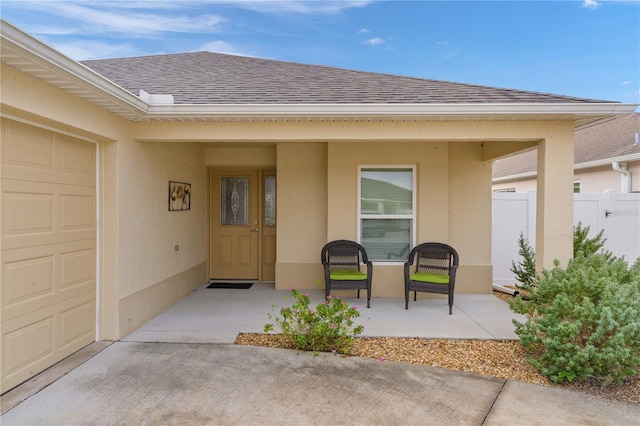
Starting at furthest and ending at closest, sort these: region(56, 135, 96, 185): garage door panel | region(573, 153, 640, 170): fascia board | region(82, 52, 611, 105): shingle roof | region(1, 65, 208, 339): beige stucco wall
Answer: region(573, 153, 640, 170): fascia board
region(82, 52, 611, 105): shingle roof
region(56, 135, 96, 185): garage door panel
region(1, 65, 208, 339): beige stucco wall

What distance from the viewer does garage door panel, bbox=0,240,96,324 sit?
3.00 meters

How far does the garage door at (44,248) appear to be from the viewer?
2988 millimetres

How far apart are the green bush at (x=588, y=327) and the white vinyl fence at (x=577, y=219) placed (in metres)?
3.48

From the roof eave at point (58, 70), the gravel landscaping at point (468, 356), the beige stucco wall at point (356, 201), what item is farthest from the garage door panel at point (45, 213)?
the beige stucco wall at point (356, 201)

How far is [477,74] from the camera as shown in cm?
1547

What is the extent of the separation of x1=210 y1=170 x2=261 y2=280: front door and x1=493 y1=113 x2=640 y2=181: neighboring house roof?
20.5ft

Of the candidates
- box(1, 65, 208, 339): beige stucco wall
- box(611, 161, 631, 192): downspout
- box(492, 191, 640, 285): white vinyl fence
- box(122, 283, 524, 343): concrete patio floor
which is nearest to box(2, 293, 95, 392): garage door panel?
box(1, 65, 208, 339): beige stucco wall

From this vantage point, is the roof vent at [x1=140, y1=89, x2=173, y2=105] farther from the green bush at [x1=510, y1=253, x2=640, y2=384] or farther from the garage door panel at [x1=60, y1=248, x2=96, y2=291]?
the green bush at [x1=510, y1=253, x2=640, y2=384]

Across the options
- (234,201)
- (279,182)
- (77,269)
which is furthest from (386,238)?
(77,269)

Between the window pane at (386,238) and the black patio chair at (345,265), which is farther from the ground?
the window pane at (386,238)

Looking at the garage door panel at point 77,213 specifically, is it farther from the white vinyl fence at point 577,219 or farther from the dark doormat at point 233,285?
the white vinyl fence at point 577,219

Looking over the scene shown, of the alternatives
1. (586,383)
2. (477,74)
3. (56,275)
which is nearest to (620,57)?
(477,74)

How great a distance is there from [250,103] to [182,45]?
783cm

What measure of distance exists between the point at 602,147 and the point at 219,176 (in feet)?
34.6
